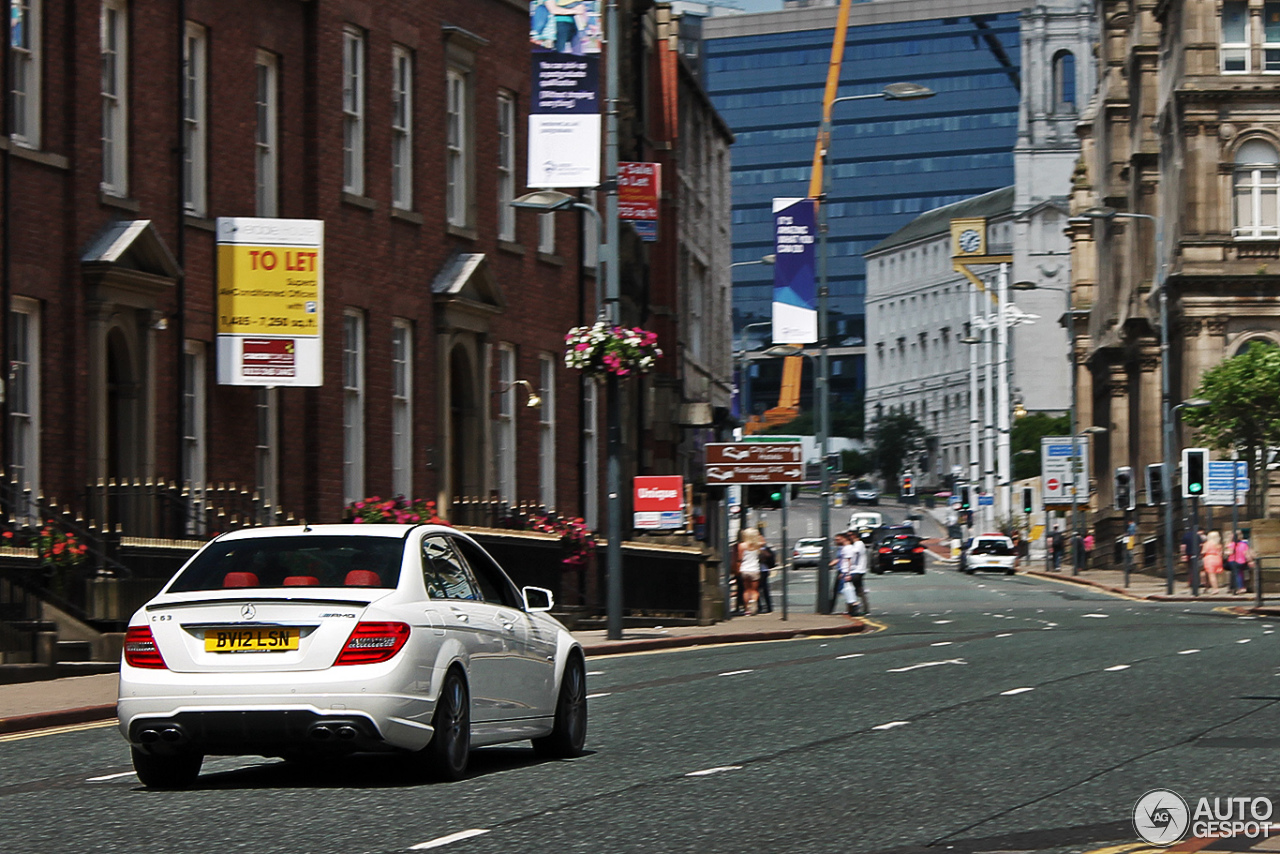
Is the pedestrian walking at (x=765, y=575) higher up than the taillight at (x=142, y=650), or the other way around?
the taillight at (x=142, y=650)

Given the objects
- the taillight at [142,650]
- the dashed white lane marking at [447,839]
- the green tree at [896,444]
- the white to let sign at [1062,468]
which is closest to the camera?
the dashed white lane marking at [447,839]

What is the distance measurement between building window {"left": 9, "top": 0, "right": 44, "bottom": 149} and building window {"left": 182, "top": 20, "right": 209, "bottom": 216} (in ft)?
10.3

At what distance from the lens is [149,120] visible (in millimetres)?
26328

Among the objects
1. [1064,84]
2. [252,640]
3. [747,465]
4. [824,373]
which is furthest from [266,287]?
[1064,84]

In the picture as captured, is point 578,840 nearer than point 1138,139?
Yes

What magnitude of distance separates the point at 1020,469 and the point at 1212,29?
9233 cm

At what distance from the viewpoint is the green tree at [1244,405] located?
61.1 metres

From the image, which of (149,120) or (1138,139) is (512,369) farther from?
(1138,139)

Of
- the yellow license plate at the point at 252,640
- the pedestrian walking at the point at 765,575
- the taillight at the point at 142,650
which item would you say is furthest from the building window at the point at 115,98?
the pedestrian walking at the point at 765,575

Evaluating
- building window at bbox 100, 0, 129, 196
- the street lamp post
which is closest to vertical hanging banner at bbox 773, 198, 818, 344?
the street lamp post

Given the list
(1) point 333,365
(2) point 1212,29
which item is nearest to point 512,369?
(1) point 333,365

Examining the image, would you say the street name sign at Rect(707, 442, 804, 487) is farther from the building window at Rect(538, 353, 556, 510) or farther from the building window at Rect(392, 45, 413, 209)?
the building window at Rect(392, 45, 413, 209)

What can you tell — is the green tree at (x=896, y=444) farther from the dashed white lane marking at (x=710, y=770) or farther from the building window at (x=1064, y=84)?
the dashed white lane marking at (x=710, y=770)

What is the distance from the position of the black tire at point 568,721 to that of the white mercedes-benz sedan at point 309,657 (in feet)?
3.63
